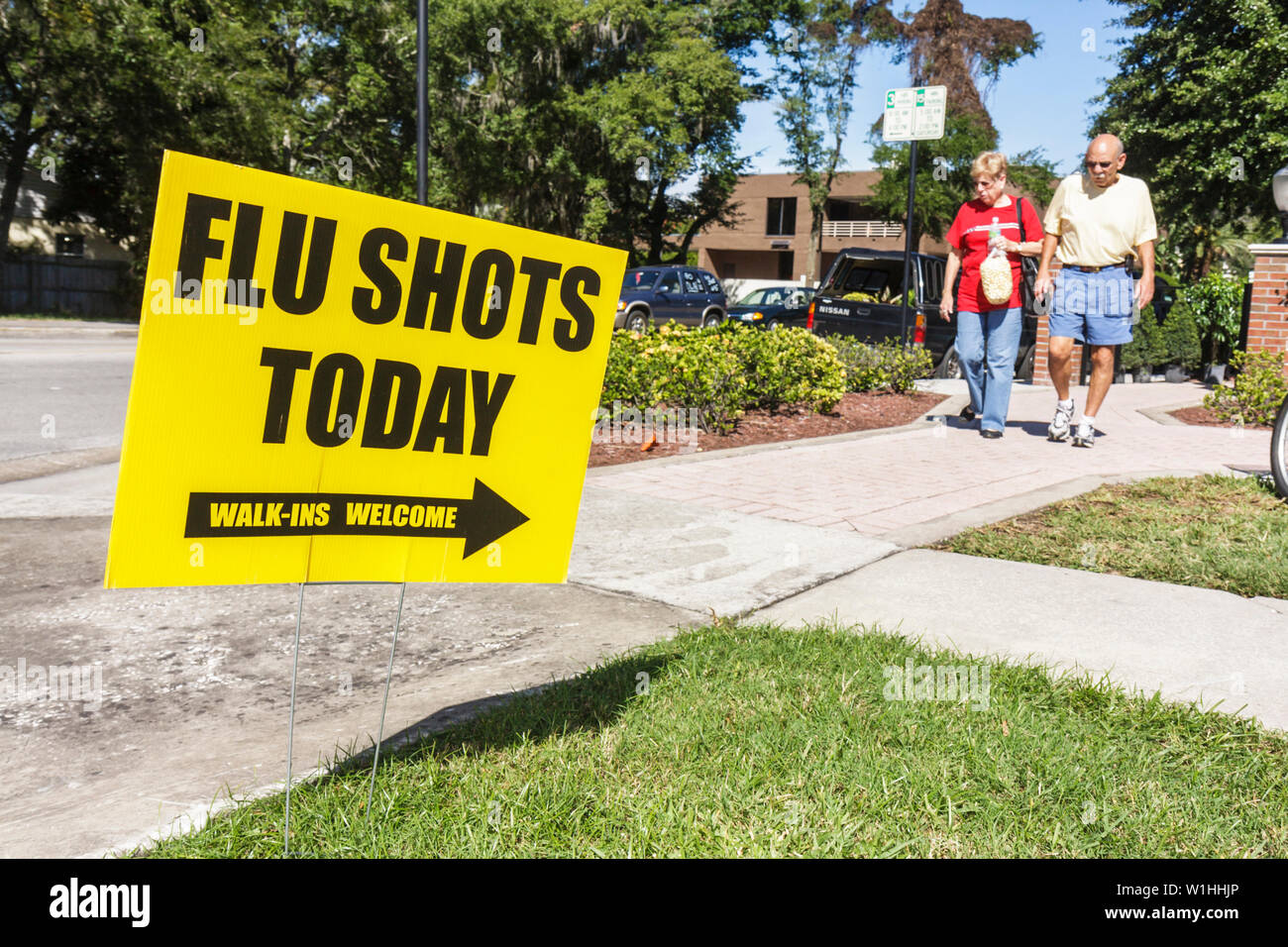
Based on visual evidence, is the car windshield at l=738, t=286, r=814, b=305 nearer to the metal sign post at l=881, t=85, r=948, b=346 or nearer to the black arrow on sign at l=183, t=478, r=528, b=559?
the metal sign post at l=881, t=85, r=948, b=346

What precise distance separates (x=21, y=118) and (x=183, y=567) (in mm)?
30652

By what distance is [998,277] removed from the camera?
29.8 ft

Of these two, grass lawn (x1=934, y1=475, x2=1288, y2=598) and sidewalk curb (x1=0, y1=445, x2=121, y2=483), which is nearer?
grass lawn (x1=934, y1=475, x2=1288, y2=598)

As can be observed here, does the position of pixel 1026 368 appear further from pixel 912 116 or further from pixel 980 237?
pixel 980 237

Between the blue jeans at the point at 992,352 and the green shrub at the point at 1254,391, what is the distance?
284cm

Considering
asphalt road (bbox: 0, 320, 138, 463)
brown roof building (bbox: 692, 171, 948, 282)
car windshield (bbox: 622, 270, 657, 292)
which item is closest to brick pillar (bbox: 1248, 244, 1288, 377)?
asphalt road (bbox: 0, 320, 138, 463)

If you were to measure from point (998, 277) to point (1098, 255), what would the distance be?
0.81 meters

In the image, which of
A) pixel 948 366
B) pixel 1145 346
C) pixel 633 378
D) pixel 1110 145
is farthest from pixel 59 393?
pixel 1145 346

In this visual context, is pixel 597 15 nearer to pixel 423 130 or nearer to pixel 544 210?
pixel 544 210

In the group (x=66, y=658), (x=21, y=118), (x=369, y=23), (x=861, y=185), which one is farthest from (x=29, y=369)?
(x=861, y=185)

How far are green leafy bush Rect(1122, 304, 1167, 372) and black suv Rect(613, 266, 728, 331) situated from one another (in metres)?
10.9

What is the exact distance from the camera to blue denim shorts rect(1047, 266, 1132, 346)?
28.4 ft
